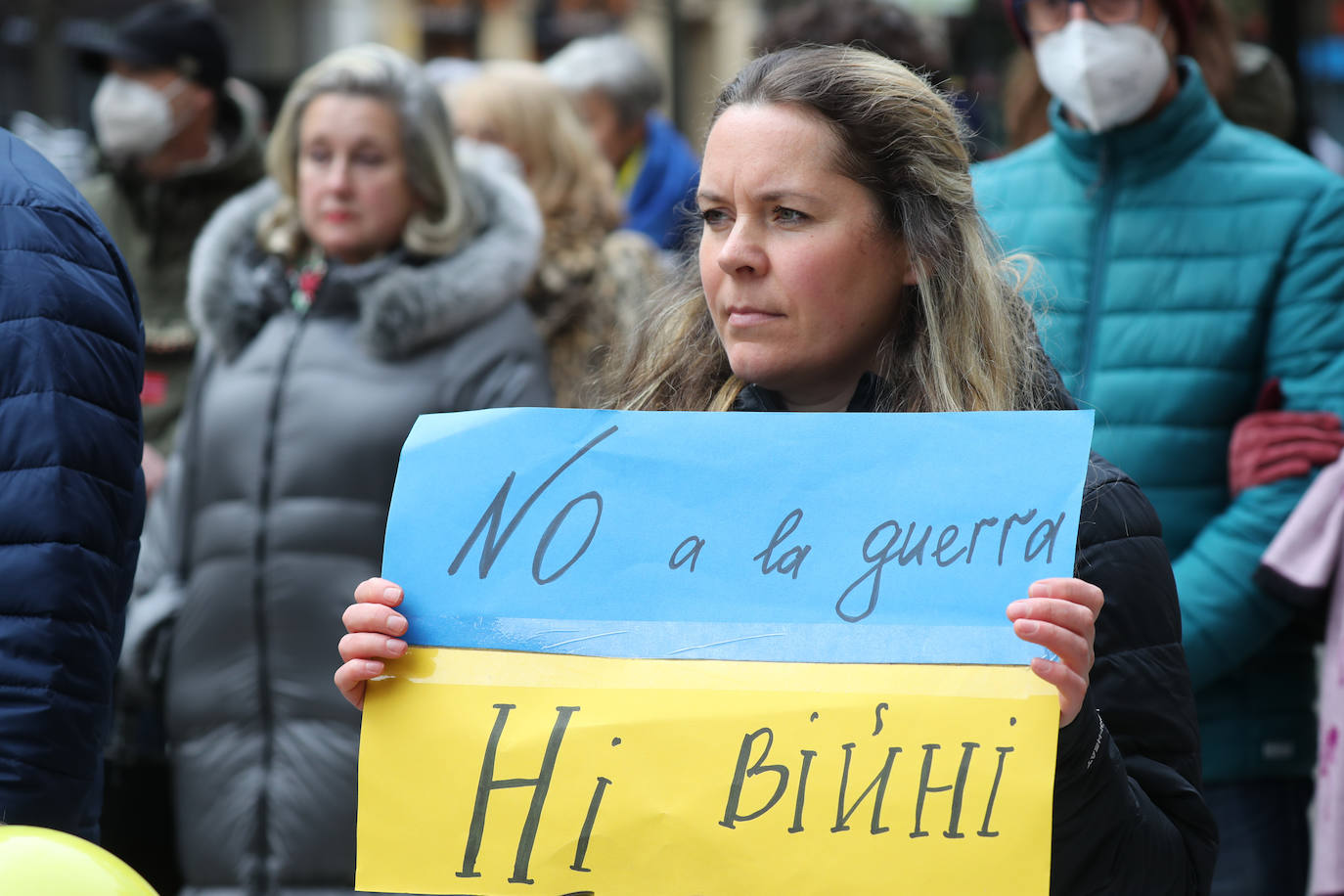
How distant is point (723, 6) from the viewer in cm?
3369

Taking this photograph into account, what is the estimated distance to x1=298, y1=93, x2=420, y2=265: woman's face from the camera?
155 inches

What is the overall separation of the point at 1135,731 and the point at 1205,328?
4.56ft

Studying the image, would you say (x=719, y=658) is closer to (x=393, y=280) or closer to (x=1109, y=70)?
(x=1109, y=70)

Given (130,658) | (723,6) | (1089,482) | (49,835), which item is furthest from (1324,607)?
(723,6)

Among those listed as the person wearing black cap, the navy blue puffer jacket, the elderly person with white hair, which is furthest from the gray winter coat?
the elderly person with white hair

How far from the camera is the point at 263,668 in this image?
3736 millimetres

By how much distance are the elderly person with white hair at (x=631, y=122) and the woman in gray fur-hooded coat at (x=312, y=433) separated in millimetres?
2162

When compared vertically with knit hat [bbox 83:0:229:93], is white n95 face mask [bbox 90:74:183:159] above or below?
below

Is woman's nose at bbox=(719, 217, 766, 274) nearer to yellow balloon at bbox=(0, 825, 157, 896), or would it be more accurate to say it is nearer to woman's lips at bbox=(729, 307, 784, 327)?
woman's lips at bbox=(729, 307, 784, 327)

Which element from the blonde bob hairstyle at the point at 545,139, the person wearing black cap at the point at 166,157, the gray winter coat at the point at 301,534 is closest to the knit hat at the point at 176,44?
the person wearing black cap at the point at 166,157

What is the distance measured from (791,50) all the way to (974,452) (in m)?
0.66

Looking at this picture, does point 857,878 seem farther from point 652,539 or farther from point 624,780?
point 652,539

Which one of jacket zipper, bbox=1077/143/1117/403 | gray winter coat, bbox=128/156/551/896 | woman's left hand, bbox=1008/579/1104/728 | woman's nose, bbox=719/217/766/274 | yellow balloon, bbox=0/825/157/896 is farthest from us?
gray winter coat, bbox=128/156/551/896

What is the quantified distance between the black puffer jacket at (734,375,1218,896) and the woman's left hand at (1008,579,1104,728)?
129 millimetres
